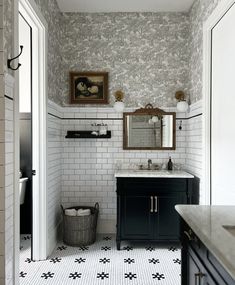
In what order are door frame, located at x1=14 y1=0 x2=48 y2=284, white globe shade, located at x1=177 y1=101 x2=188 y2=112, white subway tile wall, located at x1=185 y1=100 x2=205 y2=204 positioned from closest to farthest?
door frame, located at x1=14 y1=0 x2=48 y2=284 → white subway tile wall, located at x1=185 y1=100 x2=205 y2=204 → white globe shade, located at x1=177 y1=101 x2=188 y2=112

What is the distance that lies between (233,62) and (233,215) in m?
1.45

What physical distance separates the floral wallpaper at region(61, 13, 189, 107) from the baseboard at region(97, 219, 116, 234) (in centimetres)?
162

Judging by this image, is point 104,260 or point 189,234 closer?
point 189,234

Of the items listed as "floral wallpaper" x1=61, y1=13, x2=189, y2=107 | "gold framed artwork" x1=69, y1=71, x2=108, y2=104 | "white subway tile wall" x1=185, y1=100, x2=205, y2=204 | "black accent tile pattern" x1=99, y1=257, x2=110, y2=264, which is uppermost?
"floral wallpaper" x1=61, y1=13, x2=189, y2=107

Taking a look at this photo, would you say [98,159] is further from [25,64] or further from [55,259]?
[25,64]

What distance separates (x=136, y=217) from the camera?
11.2ft

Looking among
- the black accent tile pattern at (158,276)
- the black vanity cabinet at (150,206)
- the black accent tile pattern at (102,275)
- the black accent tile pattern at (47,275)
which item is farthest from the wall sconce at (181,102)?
the black accent tile pattern at (47,275)

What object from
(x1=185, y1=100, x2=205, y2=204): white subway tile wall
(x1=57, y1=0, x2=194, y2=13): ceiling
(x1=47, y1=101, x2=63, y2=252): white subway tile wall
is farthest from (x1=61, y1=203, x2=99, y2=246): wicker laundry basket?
(x1=57, y1=0, x2=194, y2=13): ceiling

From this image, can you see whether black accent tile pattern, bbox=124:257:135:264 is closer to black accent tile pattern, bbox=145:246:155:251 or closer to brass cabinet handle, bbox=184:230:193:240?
black accent tile pattern, bbox=145:246:155:251

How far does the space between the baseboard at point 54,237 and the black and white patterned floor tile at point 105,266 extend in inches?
2.4

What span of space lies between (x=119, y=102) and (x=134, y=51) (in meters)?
0.73

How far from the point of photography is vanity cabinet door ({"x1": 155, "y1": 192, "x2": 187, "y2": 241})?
11.1 ft

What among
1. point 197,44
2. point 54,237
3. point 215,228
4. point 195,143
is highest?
point 197,44

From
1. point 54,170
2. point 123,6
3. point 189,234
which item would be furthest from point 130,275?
point 123,6
